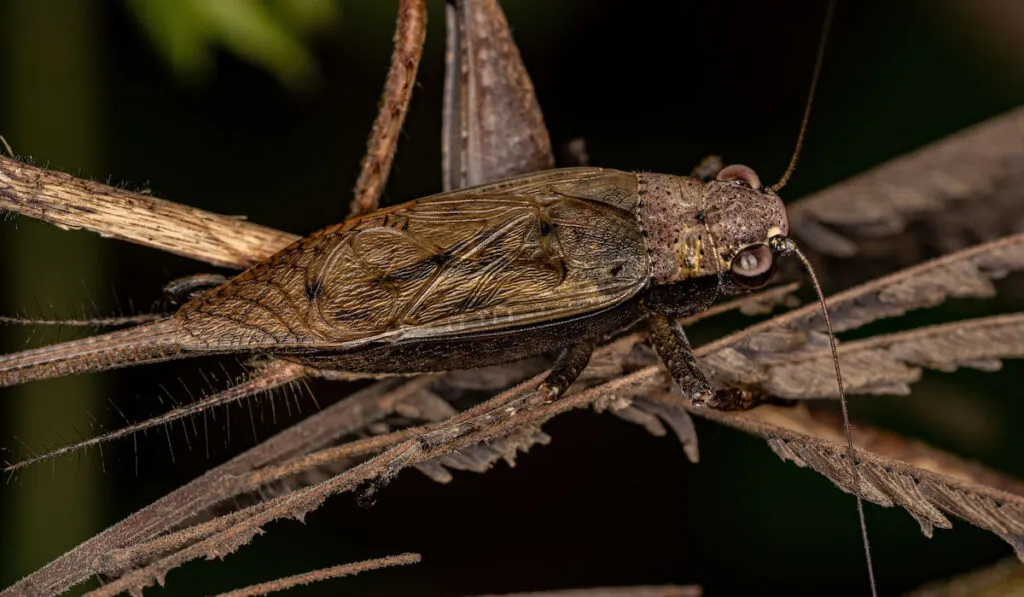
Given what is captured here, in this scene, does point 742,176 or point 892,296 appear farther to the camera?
point 742,176

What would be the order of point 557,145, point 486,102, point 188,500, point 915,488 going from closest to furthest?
point 915,488 → point 188,500 → point 486,102 → point 557,145

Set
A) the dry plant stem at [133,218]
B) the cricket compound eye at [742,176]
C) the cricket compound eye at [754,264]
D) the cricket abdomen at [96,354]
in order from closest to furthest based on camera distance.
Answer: the cricket abdomen at [96,354]
the dry plant stem at [133,218]
the cricket compound eye at [754,264]
the cricket compound eye at [742,176]

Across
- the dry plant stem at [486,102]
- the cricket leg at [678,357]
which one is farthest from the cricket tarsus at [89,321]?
the cricket leg at [678,357]

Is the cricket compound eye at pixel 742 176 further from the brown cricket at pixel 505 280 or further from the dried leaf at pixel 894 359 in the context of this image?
the dried leaf at pixel 894 359

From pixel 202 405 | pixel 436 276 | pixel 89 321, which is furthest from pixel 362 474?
pixel 89 321

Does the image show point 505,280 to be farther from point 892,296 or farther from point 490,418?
point 892,296

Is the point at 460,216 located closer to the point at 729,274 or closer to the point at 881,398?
the point at 729,274

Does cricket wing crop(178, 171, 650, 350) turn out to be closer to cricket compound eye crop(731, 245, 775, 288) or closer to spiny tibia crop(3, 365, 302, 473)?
spiny tibia crop(3, 365, 302, 473)
